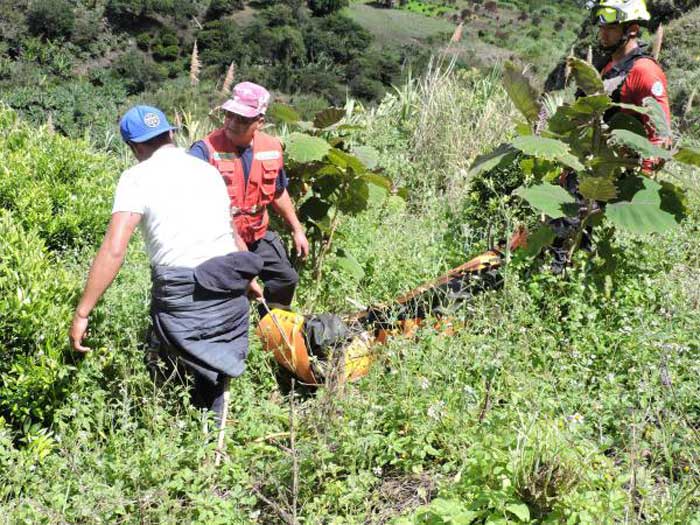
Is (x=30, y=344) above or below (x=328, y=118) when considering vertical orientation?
below

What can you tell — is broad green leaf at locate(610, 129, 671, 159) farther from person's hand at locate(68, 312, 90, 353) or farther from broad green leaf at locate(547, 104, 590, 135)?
person's hand at locate(68, 312, 90, 353)

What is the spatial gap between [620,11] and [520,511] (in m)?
2.73

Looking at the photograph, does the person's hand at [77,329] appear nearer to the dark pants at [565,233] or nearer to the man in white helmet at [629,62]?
the dark pants at [565,233]

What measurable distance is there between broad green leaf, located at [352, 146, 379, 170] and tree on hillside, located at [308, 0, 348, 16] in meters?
43.1

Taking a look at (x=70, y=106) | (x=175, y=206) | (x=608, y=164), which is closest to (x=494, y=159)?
(x=608, y=164)

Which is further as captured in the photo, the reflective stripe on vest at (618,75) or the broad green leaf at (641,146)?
the reflective stripe on vest at (618,75)

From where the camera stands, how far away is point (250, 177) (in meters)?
3.83

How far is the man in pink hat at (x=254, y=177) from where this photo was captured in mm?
3678

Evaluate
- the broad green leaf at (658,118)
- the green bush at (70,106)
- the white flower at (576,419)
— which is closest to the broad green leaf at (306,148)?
the broad green leaf at (658,118)

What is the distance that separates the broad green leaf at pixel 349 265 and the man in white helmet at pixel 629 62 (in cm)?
179

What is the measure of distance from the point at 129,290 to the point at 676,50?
12.3m

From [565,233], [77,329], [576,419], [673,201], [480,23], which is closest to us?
[576,419]

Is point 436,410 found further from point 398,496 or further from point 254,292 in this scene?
point 254,292

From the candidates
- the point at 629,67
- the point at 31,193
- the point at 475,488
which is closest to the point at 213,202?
the point at 475,488
